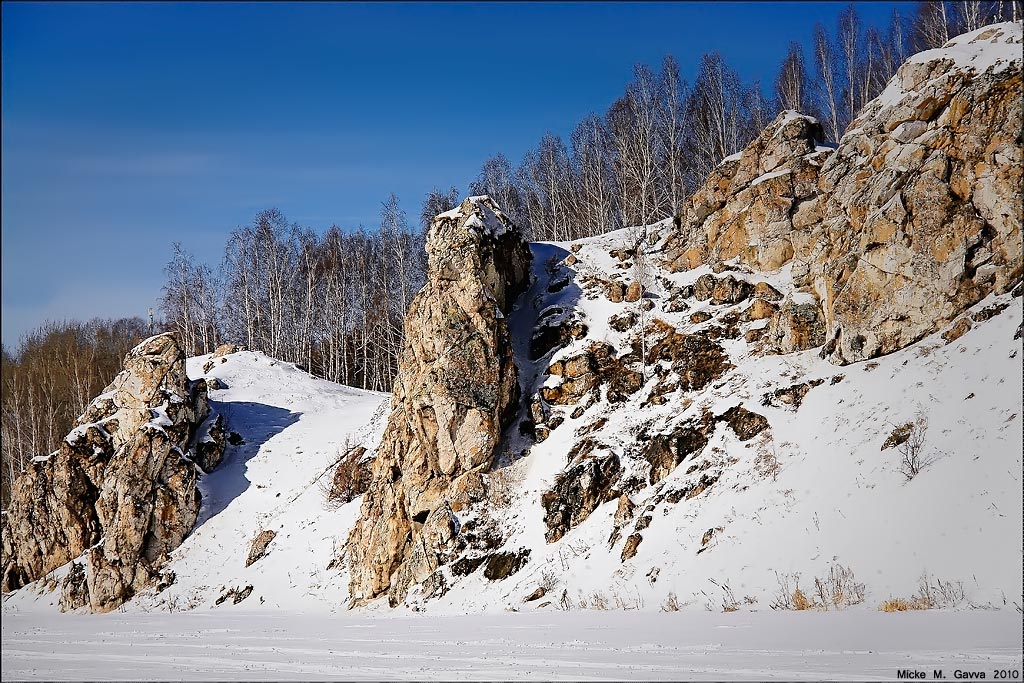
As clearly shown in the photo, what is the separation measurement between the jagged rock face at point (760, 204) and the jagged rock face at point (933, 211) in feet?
8.75

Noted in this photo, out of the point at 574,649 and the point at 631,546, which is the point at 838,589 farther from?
the point at 574,649

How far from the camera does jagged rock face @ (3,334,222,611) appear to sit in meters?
31.6

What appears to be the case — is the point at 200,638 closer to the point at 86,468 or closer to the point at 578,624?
the point at 578,624

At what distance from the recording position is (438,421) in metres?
27.0

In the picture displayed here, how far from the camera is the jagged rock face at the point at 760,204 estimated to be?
31.1 meters

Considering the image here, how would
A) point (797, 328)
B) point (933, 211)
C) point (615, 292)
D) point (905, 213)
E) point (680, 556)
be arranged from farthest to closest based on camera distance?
point (615, 292)
point (797, 328)
point (905, 213)
point (933, 211)
point (680, 556)

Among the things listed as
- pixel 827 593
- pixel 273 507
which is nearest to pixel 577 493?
pixel 827 593

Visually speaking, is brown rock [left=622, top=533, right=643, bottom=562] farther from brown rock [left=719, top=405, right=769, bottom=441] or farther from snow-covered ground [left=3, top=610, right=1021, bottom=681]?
brown rock [left=719, top=405, right=769, bottom=441]

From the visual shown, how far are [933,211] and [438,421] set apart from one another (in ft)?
60.2

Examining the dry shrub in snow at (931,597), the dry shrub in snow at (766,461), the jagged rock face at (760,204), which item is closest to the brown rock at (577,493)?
the dry shrub in snow at (766,461)

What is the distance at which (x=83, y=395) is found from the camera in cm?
5559

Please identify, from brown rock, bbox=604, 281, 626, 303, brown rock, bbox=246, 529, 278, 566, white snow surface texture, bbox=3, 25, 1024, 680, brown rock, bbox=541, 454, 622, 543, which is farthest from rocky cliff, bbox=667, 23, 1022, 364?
brown rock, bbox=246, 529, 278, 566

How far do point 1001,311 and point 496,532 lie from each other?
16.8m

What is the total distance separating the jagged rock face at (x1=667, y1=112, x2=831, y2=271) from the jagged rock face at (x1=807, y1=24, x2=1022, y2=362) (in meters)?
2.67
